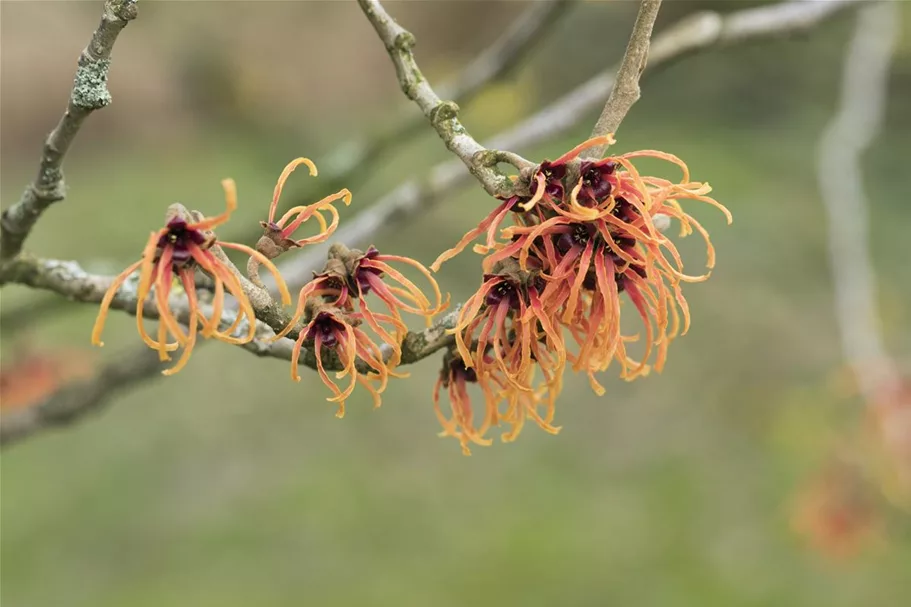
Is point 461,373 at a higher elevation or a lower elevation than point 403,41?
lower

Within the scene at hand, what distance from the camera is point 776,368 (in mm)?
4621

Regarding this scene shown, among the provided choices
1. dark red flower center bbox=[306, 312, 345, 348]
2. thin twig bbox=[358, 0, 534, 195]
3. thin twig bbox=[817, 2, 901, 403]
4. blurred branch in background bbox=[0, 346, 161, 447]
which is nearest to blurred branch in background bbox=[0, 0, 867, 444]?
blurred branch in background bbox=[0, 346, 161, 447]

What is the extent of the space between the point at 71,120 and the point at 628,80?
0.53 meters

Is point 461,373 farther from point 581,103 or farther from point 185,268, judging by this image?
point 581,103

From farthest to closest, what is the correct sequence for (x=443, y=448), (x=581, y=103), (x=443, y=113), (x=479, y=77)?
(x=443, y=448), (x=479, y=77), (x=581, y=103), (x=443, y=113)

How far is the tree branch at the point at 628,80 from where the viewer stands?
2.25ft

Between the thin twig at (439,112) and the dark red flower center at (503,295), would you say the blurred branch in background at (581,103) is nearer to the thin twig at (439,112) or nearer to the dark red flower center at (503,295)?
the thin twig at (439,112)

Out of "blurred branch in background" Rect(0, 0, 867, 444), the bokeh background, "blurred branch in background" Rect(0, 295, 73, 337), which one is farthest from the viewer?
the bokeh background

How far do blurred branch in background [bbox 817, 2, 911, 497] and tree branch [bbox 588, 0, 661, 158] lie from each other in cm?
153

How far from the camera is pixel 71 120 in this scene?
0.80 meters

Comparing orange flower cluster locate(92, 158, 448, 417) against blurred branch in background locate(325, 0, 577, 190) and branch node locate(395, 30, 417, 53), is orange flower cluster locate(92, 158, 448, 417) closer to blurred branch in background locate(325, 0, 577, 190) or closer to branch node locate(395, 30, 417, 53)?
branch node locate(395, 30, 417, 53)

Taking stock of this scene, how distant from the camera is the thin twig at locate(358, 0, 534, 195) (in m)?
0.67

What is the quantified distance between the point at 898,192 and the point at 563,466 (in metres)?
3.78

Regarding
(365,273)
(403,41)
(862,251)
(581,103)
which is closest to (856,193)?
(862,251)
